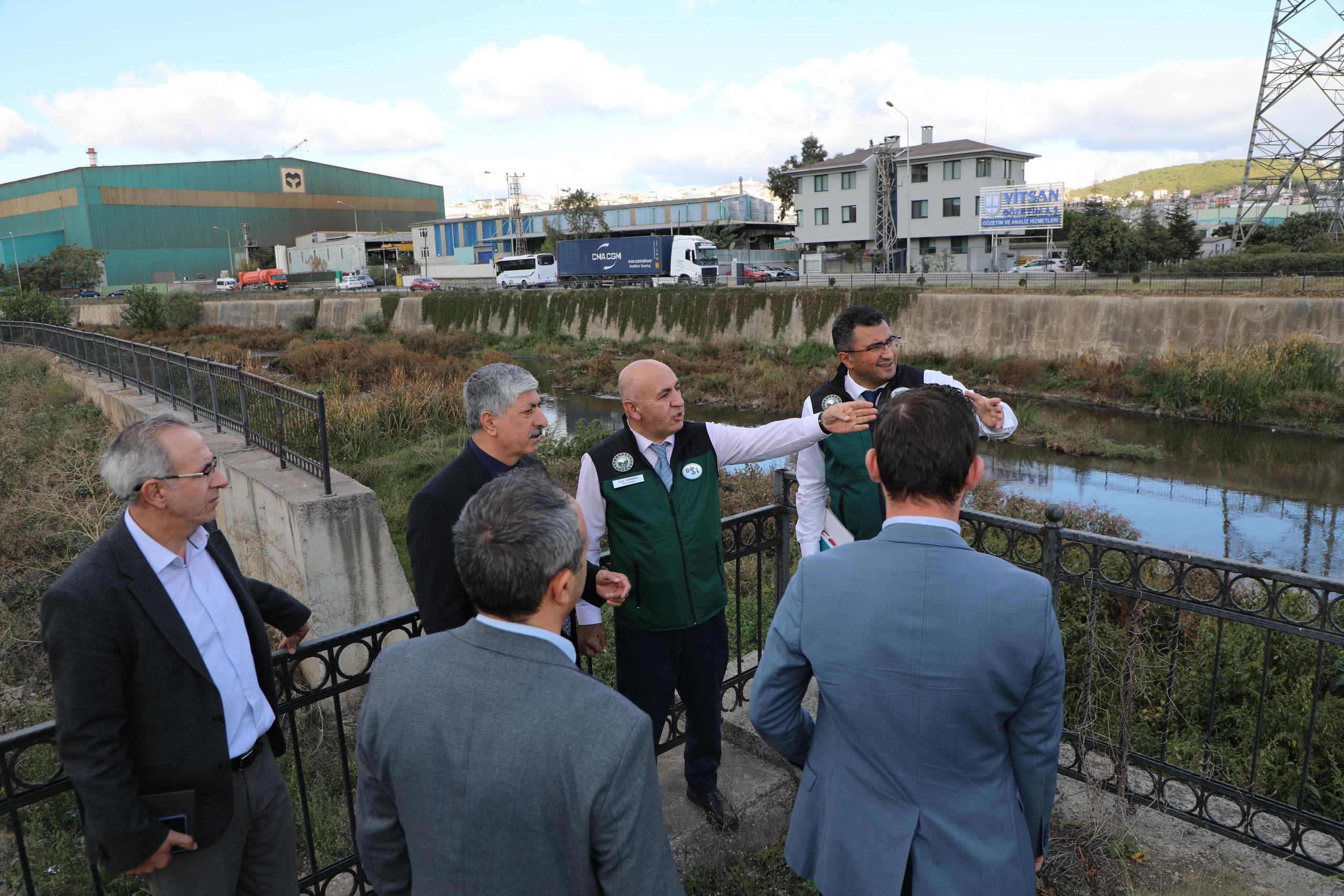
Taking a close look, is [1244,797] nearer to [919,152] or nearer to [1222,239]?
[919,152]

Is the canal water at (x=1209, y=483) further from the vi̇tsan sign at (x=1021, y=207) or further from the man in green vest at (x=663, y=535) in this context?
the vi̇tsan sign at (x=1021, y=207)

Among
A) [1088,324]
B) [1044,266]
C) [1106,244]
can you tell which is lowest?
[1088,324]

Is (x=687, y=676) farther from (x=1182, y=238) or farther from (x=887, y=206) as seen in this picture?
(x=887, y=206)

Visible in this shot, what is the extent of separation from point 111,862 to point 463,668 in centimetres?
122

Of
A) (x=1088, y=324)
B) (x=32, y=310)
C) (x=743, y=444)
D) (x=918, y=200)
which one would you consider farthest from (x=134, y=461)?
(x=918, y=200)

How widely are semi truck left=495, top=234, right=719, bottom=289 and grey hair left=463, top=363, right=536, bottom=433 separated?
3747 cm

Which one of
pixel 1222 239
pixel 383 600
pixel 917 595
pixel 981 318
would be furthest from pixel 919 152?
pixel 917 595

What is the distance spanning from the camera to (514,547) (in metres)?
1.59

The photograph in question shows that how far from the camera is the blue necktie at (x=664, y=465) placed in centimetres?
307

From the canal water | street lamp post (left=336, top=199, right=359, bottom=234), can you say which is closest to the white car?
the canal water

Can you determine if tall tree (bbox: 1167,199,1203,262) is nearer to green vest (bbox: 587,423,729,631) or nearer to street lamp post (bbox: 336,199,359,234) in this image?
green vest (bbox: 587,423,729,631)

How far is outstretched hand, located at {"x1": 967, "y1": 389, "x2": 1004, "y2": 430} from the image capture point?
314cm

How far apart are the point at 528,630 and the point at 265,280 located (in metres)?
60.4

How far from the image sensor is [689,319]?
108ft
